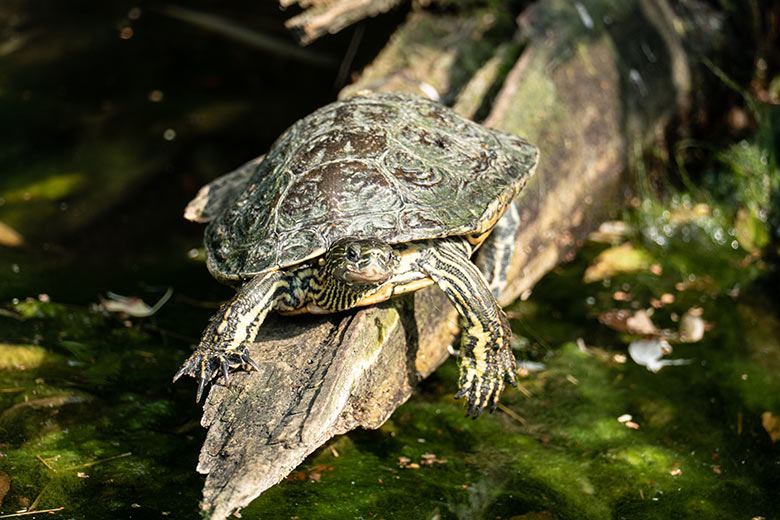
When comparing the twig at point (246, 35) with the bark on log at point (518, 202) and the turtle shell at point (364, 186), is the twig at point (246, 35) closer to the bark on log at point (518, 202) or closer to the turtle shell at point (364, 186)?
the bark on log at point (518, 202)

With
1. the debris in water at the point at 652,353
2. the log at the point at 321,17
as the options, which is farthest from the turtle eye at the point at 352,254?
the log at the point at 321,17

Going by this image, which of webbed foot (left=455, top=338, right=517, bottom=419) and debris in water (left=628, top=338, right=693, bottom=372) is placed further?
debris in water (left=628, top=338, right=693, bottom=372)

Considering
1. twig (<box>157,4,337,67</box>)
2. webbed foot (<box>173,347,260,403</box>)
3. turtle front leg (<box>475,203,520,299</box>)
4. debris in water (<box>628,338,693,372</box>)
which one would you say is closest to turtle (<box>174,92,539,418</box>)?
webbed foot (<box>173,347,260,403</box>)

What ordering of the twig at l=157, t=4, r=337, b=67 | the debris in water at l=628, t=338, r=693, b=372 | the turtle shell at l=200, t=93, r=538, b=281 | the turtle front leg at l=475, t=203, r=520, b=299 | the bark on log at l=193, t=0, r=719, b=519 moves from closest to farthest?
1. the bark on log at l=193, t=0, r=719, b=519
2. the turtle shell at l=200, t=93, r=538, b=281
3. the turtle front leg at l=475, t=203, r=520, b=299
4. the debris in water at l=628, t=338, r=693, b=372
5. the twig at l=157, t=4, r=337, b=67

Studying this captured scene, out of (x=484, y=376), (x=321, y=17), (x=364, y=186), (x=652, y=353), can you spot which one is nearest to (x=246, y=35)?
(x=321, y=17)

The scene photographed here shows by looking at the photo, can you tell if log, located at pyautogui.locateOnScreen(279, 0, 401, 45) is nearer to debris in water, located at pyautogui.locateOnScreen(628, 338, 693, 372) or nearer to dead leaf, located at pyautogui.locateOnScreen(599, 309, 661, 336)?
dead leaf, located at pyautogui.locateOnScreen(599, 309, 661, 336)

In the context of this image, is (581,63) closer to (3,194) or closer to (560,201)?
(560,201)

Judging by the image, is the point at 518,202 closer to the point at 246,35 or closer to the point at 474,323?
the point at 474,323

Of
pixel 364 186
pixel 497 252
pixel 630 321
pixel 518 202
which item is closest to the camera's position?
pixel 364 186
